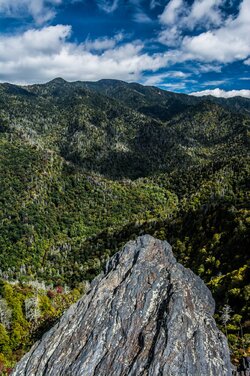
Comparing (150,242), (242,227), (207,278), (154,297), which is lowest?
(207,278)

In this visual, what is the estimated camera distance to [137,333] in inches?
1220

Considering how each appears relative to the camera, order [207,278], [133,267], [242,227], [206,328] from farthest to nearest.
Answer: [242,227] < [207,278] < [133,267] < [206,328]

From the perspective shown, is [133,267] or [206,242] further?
[206,242]

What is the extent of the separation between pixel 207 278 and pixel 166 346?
Answer: 81314 millimetres

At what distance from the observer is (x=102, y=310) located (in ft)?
114

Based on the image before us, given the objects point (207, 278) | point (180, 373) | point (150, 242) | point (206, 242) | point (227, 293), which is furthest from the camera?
point (206, 242)

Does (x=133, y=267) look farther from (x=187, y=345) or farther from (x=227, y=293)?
(x=227, y=293)

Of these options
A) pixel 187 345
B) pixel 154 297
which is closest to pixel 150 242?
pixel 154 297

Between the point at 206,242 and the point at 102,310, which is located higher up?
the point at 102,310

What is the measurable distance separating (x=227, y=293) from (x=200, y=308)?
156 feet

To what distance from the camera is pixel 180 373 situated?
86.2ft

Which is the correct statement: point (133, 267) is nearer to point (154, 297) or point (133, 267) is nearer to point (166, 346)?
point (154, 297)

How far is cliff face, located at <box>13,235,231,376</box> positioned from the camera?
27734 millimetres

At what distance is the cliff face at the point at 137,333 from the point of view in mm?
27734
